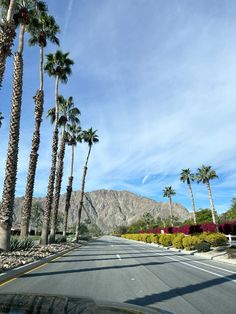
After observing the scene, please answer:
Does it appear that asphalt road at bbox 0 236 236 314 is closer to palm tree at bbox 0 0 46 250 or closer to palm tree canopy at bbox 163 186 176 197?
palm tree at bbox 0 0 46 250

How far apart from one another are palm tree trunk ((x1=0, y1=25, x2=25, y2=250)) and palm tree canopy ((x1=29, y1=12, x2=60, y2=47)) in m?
8.06

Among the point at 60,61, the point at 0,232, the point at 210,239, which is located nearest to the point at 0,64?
the point at 0,232

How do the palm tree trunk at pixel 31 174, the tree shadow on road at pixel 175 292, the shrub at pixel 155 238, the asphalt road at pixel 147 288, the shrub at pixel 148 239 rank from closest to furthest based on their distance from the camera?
1. the asphalt road at pixel 147 288
2. the tree shadow on road at pixel 175 292
3. the palm tree trunk at pixel 31 174
4. the shrub at pixel 155 238
5. the shrub at pixel 148 239

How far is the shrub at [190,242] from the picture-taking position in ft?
103

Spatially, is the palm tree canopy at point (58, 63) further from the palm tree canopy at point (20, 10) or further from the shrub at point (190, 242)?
the shrub at point (190, 242)

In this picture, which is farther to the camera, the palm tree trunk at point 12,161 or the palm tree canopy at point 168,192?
the palm tree canopy at point 168,192

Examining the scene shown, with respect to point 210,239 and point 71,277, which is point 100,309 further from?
point 210,239

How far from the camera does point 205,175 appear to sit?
216 feet

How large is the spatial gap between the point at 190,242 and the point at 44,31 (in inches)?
879

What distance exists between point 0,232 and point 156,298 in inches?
462

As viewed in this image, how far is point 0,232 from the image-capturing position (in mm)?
17953

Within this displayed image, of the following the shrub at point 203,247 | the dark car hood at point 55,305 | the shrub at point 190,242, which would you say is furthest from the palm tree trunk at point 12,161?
the shrub at point 190,242

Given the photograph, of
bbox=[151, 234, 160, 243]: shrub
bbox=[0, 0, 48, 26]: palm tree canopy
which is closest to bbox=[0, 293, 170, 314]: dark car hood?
bbox=[0, 0, 48, 26]: palm tree canopy

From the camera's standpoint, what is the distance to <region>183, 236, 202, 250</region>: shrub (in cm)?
3125
